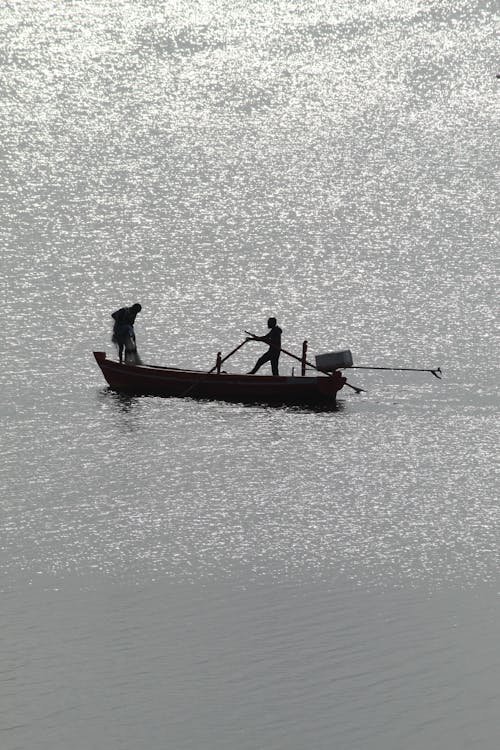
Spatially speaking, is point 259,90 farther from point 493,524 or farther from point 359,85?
point 493,524

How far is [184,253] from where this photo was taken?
59531 mm

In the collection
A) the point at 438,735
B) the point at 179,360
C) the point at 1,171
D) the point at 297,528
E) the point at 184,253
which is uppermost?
the point at 1,171

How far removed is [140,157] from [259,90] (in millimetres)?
10791

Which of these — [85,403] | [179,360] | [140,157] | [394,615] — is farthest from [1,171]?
[394,615]

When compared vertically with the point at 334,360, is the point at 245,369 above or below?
below

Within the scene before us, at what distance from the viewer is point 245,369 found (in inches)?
1688

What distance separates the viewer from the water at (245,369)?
Answer: 21.3 metres

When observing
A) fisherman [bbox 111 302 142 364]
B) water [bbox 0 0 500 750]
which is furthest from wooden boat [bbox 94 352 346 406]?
fisherman [bbox 111 302 142 364]

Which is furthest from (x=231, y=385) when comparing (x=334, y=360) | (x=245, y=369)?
(x=245, y=369)

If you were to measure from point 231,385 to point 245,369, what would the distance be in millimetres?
Result: 5428

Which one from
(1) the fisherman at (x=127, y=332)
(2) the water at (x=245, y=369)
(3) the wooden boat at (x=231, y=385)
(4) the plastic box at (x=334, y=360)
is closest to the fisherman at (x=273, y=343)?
(3) the wooden boat at (x=231, y=385)

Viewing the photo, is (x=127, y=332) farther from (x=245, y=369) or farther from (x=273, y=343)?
(x=245, y=369)

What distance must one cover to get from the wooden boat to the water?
0.48 meters

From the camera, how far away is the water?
21.3 meters
